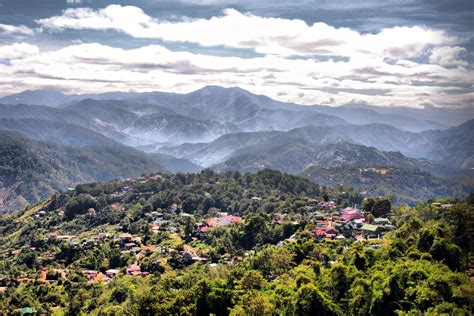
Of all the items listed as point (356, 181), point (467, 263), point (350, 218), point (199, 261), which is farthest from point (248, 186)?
point (356, 181)

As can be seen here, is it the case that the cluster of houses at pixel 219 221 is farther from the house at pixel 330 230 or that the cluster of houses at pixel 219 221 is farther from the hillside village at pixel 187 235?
the house at pixel 330 230

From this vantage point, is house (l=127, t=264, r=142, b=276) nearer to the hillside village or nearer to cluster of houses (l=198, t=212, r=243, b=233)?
the hillside village

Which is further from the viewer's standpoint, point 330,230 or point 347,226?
point 347,226

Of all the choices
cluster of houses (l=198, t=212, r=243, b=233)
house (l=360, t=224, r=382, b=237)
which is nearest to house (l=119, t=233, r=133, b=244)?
cluster of houses (l=198, t=212, r=243, b=233)

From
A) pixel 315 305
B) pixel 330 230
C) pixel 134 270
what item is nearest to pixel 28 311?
pixel 134 270

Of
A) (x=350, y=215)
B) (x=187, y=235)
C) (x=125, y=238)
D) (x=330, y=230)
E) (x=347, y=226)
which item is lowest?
(x=187, y=235)

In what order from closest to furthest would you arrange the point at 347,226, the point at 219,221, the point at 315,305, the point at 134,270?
the point at 315,305 < the point at 134,270 < the point at 347,226 < the point at 219,221

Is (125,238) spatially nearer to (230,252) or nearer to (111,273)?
(111,273)

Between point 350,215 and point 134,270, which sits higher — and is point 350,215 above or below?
above

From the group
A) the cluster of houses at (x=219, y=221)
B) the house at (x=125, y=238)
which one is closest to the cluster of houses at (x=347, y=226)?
the cluster of houses at (x=219, y=221)
